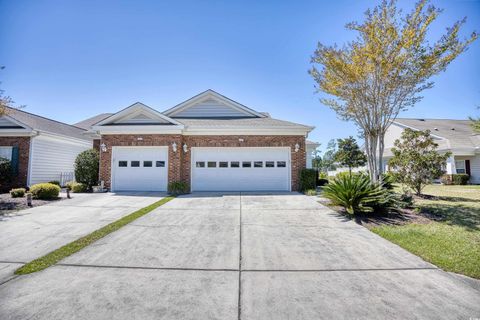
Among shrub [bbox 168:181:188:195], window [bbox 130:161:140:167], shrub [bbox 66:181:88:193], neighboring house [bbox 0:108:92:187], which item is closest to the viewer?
shrub [bbox 168:181:188:195]

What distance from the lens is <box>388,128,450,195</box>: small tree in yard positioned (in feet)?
32.2

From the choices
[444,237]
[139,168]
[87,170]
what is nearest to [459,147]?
[444,237]

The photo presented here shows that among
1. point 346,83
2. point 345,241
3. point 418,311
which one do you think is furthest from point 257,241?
point 346,83

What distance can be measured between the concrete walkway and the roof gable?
464 cm

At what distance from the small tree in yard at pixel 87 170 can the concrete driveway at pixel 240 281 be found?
8.82 metres

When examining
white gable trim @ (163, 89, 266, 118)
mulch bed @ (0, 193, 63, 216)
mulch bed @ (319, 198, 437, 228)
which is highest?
white gable trim @ (163, 89, 266, 118)

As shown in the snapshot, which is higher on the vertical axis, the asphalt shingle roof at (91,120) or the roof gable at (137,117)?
the asphalt shingle roof at (91,120)

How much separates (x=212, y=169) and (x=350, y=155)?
823 inches

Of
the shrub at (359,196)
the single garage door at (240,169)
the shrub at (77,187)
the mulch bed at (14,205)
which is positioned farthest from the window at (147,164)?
the shrub at (359,196)

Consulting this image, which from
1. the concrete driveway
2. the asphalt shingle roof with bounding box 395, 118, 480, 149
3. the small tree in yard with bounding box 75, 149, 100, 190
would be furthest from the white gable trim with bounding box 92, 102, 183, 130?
the asphalt shingle roof with bounding box 395, 118, 480, 149

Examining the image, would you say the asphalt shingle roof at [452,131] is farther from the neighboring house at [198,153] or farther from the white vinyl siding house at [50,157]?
the white vinyl siding house at [50,157]

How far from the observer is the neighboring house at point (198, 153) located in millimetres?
12078

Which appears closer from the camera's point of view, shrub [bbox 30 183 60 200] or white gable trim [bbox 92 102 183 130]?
shrub [bbox 30 183 60 200]

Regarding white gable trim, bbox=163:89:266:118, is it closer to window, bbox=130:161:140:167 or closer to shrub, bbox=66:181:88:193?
window, bbox=130:161:140:167
